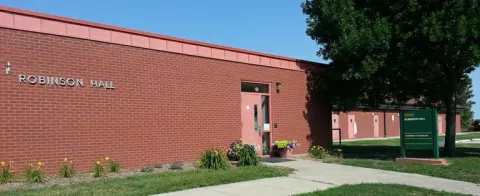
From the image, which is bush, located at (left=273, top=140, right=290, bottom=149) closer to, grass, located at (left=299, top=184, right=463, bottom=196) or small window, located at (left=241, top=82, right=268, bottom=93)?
small window, located at (left=241, top=82, right=268, bottom=93)

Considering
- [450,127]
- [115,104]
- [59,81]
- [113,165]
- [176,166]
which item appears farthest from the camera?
[450,127]

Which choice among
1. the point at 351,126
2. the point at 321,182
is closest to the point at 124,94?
the point at 321,182

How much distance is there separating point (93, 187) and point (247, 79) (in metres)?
7.25

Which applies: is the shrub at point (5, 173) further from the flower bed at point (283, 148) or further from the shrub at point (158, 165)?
the flower bed at point (283, 148)

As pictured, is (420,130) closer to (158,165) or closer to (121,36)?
(158,165)

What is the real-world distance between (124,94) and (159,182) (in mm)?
3295

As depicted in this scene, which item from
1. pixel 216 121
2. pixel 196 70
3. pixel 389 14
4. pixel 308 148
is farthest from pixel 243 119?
pixel 389 14

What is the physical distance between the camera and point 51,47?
10117 mm

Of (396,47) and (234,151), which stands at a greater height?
(396,47)

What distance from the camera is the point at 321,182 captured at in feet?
32.1

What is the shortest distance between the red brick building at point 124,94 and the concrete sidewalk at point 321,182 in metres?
2.90

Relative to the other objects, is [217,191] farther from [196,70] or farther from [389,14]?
[389,14]

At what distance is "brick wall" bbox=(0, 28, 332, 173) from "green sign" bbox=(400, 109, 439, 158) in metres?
4.18

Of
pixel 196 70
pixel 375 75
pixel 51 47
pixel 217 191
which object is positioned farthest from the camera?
pixel 375 75
